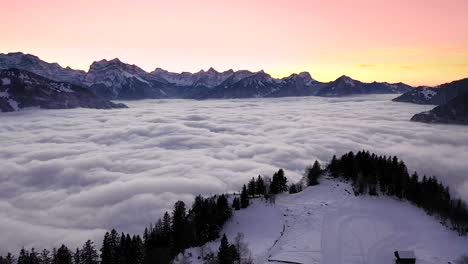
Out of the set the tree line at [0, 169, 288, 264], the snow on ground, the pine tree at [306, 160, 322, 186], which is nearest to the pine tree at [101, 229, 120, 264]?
the tree line at [0, 169, 288, 264]

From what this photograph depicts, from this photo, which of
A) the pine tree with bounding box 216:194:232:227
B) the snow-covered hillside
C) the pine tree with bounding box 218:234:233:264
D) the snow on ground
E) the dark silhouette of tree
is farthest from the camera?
the dark silhouette of tree

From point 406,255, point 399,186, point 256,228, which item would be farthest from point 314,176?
point 406,255

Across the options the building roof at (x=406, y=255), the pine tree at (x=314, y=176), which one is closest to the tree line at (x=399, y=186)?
the pine tree at (x=314, y=176)

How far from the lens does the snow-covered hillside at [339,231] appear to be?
82.1 meters

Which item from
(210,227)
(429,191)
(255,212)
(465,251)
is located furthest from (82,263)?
(429,191)

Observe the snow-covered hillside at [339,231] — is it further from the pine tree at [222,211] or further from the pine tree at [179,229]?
the pine tree at [179,229]

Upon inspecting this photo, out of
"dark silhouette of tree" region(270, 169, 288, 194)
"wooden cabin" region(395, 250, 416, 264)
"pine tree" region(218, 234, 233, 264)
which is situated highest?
"dark silhouette of tree" region(270, 169, 288, 194)

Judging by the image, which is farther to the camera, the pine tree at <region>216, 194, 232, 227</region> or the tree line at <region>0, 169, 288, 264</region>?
the pine tree at <region>216, 194, 232, 227</region>

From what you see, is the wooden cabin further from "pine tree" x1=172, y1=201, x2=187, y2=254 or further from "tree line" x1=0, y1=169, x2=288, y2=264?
"pine tree" x1=172, y1=201, x2=187, y2=254

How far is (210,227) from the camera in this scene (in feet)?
315

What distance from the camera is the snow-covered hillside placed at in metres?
82.1

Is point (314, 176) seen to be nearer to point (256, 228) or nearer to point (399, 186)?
point (399, 186)

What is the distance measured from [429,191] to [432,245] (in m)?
31.0

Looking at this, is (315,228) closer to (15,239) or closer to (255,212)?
(255,212)
